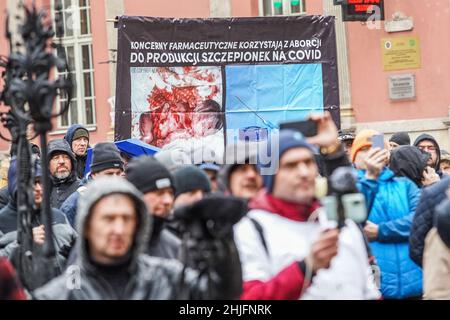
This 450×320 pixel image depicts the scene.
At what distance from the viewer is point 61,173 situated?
32.2 ft

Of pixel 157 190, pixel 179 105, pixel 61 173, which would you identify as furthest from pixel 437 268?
pixel 179 105

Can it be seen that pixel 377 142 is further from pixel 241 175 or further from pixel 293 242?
pixel 293 242

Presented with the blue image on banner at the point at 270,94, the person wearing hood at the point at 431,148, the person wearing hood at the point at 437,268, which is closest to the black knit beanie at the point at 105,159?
the person wearing hood at the point at 437,268

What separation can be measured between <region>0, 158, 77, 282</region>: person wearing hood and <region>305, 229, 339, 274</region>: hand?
2.31 meters

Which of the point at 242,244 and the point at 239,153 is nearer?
the point at 242,244

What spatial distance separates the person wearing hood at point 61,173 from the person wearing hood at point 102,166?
82 cm

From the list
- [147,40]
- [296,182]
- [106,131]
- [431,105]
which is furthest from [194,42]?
[106,131]

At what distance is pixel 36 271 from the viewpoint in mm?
6207

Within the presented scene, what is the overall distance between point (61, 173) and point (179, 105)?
316 cm

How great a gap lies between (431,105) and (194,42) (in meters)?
9.81

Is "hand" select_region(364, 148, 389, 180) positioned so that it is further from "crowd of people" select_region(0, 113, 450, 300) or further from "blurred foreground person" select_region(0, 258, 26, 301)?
"blurred foreground person" select_region(0, 258, 26, 301)

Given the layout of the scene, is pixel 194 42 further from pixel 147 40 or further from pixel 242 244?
pixel 242 244
